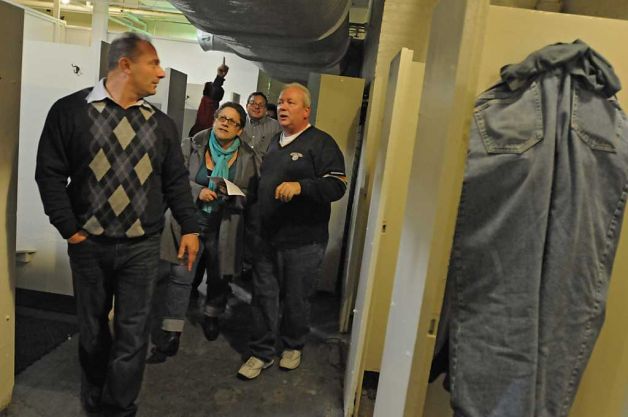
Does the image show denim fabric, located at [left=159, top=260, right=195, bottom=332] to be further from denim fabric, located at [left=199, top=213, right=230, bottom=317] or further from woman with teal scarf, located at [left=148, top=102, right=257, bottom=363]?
denim fabric, located at [left=199, top=213, right=230, bottom=317]

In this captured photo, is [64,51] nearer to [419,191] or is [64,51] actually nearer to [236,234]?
[236,234]

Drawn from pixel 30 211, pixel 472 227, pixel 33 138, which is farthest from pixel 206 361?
pixel 472 227

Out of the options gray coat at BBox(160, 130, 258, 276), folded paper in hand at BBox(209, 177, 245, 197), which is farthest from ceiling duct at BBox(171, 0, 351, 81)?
folded paper in hand at BBox(209, 177, 245, 197)

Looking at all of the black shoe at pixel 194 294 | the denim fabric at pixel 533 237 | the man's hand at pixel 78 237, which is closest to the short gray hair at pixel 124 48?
the man's hand at pixel 78 237

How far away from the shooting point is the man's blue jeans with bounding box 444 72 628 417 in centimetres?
91

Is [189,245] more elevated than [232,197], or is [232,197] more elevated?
[232,197]

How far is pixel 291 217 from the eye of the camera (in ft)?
7.70

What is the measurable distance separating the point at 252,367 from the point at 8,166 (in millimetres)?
1444

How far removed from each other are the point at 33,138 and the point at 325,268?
2157 millimetres

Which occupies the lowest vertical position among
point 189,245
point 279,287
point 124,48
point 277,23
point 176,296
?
point 176,296

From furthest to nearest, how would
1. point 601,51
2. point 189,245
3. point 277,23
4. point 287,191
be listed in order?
point 277,23, point 287,191, point 189,245, point 601,51

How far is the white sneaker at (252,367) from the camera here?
7.88 ft

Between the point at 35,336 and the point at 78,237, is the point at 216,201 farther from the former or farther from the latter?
the point at 35,336

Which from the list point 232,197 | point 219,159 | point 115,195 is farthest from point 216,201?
point 115,195
